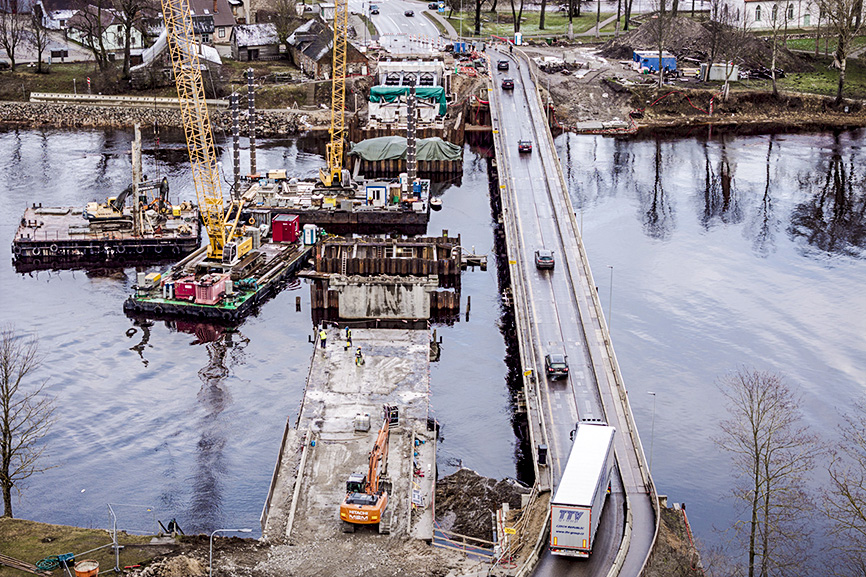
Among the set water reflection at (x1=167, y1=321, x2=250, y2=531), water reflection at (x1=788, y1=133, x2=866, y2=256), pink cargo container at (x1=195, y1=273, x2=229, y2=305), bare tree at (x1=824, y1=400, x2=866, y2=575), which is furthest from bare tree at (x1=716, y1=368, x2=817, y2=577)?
pink cargo container at (x1=195, y1=273, x2=229, y2=305)

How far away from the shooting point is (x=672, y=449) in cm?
10375

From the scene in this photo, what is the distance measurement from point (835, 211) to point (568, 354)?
228 ft

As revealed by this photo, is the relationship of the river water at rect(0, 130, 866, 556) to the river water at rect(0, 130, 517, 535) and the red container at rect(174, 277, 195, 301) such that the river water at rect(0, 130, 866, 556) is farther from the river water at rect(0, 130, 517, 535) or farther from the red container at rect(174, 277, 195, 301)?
the red container at rect(174, 277, 195, 301)

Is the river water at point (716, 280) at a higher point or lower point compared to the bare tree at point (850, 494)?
higher

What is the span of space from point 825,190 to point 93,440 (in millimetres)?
112873

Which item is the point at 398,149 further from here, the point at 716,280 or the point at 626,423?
the point at 626,423

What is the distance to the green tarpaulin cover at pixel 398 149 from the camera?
182 metres

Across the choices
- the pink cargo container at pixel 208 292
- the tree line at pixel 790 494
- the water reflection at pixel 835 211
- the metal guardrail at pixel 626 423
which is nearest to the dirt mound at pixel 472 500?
the metal guardrail at pixel 626 423

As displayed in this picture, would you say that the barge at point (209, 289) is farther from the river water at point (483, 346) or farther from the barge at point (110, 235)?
the barge at point (110, 235)

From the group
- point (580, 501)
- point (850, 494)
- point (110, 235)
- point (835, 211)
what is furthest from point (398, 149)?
point (580, 501)

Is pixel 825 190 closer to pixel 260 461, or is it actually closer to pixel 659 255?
pixel 659 255

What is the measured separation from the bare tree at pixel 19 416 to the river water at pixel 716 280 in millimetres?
49466

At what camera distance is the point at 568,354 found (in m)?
112

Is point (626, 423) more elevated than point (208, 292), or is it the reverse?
point (208, 292)
